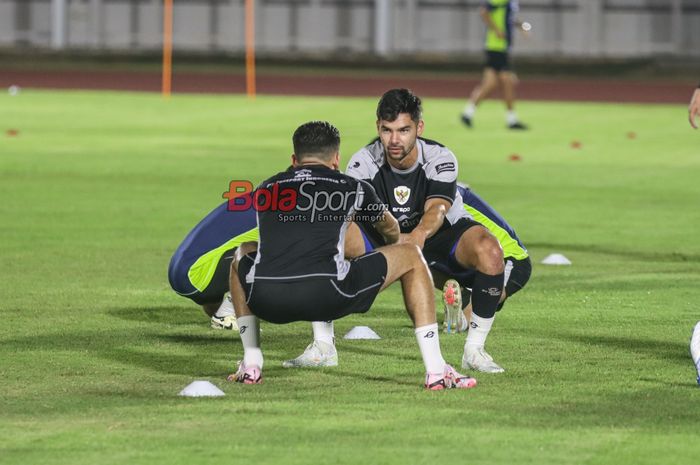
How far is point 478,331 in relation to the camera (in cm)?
882

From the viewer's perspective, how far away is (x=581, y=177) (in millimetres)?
20797

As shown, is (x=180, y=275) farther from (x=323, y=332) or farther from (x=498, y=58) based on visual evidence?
(x=498, y=58)

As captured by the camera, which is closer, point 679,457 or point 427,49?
point 679,457

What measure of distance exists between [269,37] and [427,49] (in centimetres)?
510

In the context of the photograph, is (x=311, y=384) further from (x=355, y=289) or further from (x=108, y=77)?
(x=108, y=77)

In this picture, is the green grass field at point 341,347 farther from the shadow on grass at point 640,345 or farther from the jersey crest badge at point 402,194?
the jersey crest badge at point 402,194

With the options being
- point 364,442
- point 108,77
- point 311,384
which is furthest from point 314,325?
point 108,77

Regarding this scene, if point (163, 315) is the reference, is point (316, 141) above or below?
above

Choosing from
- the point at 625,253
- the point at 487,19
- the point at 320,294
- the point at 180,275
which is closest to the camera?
the point at 320,294

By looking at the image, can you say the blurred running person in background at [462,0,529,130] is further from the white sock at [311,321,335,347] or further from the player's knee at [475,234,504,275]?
the white sock at [311,321,335,347]

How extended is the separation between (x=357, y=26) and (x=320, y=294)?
148 feet

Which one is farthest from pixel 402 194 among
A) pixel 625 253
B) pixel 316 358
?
pixel 625 253

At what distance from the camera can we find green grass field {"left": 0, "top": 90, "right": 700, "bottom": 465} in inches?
273

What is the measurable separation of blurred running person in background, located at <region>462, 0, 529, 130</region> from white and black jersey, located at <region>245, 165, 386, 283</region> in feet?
66.7
